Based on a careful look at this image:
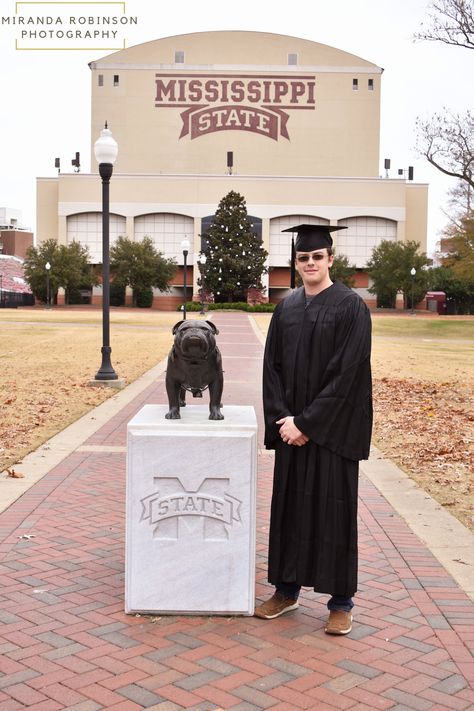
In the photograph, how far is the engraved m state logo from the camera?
437 cm

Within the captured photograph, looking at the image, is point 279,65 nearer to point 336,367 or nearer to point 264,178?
point 264,178

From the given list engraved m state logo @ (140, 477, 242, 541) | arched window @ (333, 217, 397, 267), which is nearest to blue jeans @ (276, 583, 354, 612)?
engraved m state logo @ (140, 477, 242, 541)

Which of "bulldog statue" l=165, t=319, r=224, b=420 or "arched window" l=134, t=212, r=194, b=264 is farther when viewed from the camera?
"arched window" l=134, t=212, r=194, b=264

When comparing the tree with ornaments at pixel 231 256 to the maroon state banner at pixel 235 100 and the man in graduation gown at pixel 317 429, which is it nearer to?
the maroon state banner at pixel 235 100

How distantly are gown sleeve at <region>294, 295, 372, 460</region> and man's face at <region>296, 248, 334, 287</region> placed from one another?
0.22 meters

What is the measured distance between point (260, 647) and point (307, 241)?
2101mm

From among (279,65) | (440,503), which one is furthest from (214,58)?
(440,503)

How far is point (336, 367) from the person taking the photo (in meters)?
4.24

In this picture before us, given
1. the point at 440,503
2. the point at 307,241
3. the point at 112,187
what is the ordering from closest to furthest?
the point at 307,241, the point at 440,503, the point at 112,187

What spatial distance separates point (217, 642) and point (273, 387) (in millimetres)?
1332

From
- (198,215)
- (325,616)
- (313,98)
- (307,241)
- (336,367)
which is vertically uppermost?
(313,98)

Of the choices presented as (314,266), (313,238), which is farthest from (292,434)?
(313,238)

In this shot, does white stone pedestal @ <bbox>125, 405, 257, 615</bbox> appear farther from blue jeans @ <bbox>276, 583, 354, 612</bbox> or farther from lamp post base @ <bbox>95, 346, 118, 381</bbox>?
lamp post base @ <bbox>95, 346, 118, 381</bbox>

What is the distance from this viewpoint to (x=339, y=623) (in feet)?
13.9
